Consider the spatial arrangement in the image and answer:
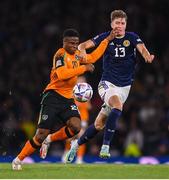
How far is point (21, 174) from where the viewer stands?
11.1 meters

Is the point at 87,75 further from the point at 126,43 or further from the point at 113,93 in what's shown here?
the point at 113,93

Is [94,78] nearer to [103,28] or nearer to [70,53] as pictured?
[103,28]

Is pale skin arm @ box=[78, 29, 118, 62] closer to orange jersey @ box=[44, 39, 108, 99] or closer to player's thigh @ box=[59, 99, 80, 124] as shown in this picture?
orange jersey @ box=[44, 39, 108, 99]

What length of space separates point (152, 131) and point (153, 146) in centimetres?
36

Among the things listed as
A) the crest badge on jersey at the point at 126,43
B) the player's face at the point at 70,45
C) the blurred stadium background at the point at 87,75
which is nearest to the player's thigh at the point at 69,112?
the player's face at the point at 70,45

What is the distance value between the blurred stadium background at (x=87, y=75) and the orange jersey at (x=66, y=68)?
5.44m

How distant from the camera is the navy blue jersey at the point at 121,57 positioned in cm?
1247

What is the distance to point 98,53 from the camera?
39.8 ft

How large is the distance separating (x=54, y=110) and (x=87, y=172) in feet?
3.67

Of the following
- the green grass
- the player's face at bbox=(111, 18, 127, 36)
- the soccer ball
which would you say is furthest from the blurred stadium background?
the player's face at bbox=(111, 18, 127, 36)

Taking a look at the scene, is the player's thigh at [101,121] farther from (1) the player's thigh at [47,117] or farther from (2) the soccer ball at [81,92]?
(1) the player's thigh at [47,117]

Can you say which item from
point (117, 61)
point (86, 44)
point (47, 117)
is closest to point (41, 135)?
point (47, 117)

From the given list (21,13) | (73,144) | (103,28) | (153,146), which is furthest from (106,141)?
(21,13)

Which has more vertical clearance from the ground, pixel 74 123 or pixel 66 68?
pixel 66 68
